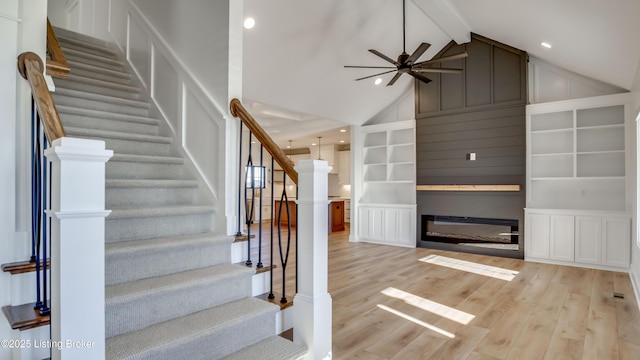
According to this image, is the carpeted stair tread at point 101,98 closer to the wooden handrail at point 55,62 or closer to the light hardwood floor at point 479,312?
the wooden handrail at point 55,62

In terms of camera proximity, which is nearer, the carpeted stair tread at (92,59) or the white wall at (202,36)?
the white wall at (202,36)

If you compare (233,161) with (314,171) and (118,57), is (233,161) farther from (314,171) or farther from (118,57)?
(118,57)

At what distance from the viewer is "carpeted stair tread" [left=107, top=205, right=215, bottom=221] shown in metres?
2.20

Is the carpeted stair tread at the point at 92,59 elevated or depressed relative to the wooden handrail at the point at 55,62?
elevated

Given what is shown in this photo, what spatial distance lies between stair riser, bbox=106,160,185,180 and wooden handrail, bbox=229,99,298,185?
0.85m

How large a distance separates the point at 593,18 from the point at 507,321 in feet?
9.69

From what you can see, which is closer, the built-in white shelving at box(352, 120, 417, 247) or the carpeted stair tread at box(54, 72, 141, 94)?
the carpeted stair tread at box(54, 72, 141, 94)

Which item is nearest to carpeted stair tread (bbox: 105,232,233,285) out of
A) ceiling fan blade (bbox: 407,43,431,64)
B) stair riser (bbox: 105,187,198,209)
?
stair riser (bbox: 105,187,198,209)

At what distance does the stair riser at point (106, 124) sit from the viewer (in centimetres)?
288

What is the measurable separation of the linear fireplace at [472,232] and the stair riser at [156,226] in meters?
4.92

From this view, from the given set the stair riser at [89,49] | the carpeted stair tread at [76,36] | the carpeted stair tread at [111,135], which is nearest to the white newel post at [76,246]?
the carpeted stair tread at [111,135]

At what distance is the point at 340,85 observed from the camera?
591 centimetres

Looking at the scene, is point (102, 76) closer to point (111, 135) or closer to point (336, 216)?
point (111, 135)

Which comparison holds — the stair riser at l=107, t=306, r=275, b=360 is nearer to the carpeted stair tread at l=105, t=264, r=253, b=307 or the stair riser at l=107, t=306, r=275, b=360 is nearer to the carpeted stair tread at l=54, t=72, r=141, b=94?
the carpeted stair tread at l=105, t=264, r=253, b=307
